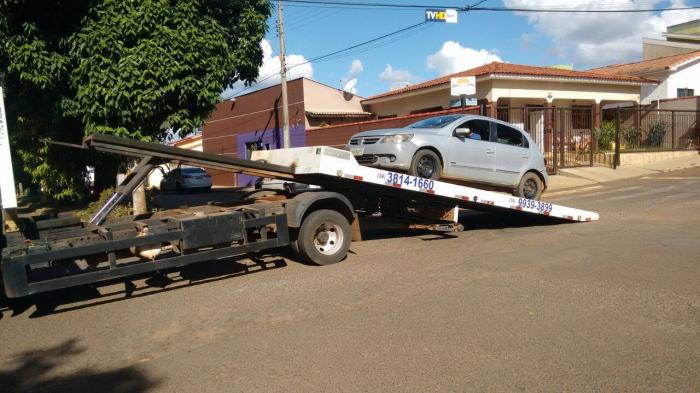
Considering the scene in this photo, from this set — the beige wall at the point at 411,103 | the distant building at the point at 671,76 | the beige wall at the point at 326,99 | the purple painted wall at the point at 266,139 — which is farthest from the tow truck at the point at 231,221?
the distant building at the point at 671,76

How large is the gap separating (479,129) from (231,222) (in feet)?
17.8

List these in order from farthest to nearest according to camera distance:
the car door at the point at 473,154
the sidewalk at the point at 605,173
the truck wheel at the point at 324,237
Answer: the sidewalk at the point at 605,173
the car door at the point at 473,154
the truck wheel at the point at 324,237

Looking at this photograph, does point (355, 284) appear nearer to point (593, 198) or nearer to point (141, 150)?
point (141, 150)

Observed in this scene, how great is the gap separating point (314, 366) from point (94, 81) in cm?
732

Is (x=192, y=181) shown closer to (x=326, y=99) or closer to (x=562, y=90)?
(x=326, y=99)

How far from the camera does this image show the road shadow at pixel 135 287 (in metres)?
6.30

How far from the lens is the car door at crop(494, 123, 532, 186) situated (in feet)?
34.1

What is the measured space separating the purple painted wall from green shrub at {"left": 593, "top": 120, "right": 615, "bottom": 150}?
12.9 meters

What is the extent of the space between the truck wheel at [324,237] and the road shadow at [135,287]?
0.53m

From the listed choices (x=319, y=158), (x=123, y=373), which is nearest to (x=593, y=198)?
(x=319, y=158)

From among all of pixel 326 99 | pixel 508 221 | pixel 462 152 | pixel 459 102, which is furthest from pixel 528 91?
pixel 462 152

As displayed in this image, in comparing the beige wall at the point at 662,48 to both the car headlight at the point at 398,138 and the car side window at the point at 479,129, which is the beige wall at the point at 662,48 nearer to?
the car side window at the point at 479,129

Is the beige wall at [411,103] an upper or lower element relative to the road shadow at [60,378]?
upper

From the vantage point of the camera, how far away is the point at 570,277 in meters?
6.67
